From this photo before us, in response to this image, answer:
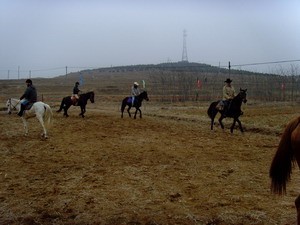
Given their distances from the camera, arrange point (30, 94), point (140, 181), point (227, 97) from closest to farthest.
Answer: point (140, 181), point (30, 94), point (227, 97)

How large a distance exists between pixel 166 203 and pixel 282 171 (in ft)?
5.63

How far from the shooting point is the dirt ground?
3.98m

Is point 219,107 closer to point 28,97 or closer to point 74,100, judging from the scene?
point 28,97

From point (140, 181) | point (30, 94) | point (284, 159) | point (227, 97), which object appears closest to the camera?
point (284, 159)

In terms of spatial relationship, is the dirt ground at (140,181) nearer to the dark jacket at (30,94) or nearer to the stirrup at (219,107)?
the dark jacket at (30,94)

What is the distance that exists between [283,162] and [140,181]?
8.75ft

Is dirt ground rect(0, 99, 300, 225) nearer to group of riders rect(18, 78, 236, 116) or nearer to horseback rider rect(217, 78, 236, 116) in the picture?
group of riders rect(18, 78, 236, 116)

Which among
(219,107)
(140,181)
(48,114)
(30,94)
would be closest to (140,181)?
(140,181)

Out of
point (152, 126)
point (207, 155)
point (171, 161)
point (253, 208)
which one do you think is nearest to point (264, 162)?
point (207, 155)

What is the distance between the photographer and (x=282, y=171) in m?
3.54

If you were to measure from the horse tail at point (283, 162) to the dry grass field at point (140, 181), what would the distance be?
586 mm

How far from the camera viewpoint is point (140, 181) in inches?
212

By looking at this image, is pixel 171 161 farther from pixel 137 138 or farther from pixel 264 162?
pixel 137 138

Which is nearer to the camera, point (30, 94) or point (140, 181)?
point (140, 181)
